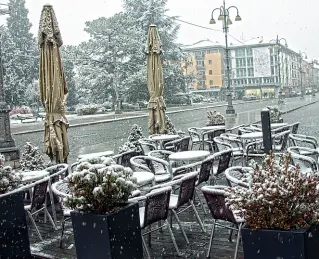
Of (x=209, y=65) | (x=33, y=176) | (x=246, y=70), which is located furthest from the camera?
(x=246, y=70)

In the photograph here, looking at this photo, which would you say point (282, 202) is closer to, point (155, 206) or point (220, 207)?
point (220, 207)

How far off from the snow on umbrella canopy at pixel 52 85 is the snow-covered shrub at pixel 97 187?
3770 millimetres

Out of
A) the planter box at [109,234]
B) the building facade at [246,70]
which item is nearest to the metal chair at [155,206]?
the planter box at [109,234]

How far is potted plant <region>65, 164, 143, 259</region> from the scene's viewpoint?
→ 360 cm

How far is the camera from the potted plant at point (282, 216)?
2914mm

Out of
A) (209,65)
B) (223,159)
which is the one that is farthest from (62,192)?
(209,65)

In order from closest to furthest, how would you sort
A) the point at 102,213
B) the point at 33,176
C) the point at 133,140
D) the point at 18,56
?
the point at 102,213 < the point at 33,176 < the point at 133,140 < the point at 18,56

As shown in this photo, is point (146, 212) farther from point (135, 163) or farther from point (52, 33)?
point (52, 33)

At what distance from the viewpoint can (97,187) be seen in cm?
361

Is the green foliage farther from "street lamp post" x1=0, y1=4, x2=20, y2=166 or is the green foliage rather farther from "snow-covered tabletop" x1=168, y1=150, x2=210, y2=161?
"snow-covered tabletop" x1=168, y1=150, x2=210, y2=161

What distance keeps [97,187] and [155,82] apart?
7125mm

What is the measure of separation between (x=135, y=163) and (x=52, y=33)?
2.60 meters

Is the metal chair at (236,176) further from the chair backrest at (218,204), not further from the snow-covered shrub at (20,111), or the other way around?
the snow-covered shrub at (20,111)

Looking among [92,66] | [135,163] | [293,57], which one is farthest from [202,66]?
[135,163]
